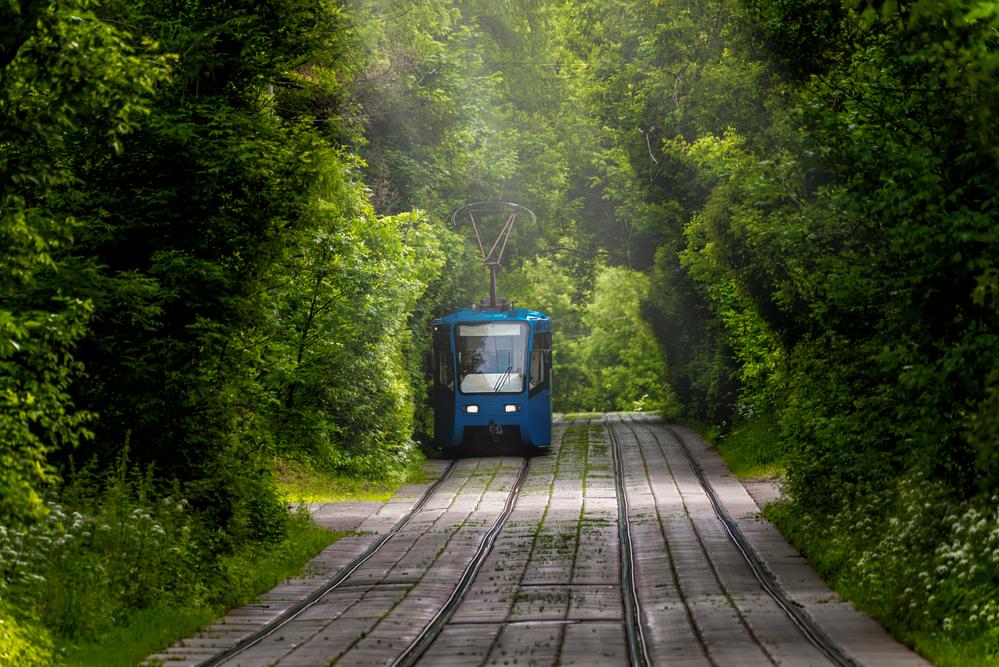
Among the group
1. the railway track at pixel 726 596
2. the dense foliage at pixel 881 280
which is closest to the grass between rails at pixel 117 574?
the railway track at pixel 726 596

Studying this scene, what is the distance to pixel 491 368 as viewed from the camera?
98.4ft

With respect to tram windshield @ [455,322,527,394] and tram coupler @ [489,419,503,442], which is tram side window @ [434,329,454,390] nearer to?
tram windshield @ [455,322,527,394]

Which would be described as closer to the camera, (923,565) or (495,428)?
(923,565)

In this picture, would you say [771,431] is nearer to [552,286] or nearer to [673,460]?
[673,460]

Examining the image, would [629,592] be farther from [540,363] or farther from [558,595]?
[540,363]

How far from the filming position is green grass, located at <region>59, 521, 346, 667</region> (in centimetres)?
1051

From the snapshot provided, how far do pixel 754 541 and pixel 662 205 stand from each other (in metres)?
19.7

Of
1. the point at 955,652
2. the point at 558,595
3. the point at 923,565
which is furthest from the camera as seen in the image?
the point at 558,595

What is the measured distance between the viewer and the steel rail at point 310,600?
1084 cm

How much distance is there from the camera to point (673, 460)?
3023 centimetres

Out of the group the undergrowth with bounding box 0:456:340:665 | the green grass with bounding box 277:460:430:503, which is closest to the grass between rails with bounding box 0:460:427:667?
the undergrowth with bounding box 0:456:340:665

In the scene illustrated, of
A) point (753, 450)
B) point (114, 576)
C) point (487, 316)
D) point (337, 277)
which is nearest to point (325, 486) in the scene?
point (337, 277)

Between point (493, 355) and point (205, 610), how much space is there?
17.6m

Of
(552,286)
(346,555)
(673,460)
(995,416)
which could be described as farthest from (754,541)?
(552,286)
